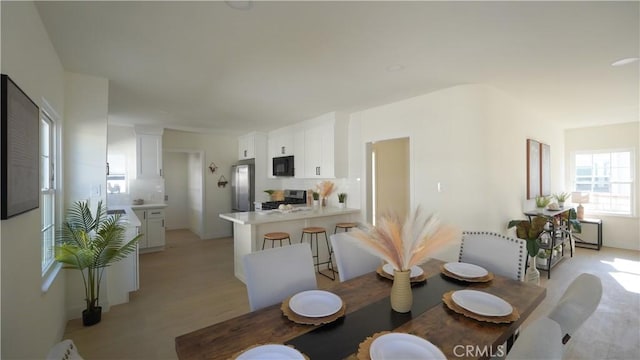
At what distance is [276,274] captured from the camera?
1.73m

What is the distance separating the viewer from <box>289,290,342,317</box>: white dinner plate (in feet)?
4.58

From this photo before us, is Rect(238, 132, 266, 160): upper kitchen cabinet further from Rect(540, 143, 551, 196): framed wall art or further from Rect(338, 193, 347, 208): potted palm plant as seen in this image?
Rect(540, 143, 551, 196): framed wall art

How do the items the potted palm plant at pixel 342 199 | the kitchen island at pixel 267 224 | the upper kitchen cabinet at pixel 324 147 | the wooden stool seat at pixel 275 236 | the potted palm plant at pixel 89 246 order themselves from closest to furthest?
the potted palm plant at pixel 89 246 < the wooden stool seat at pixel 275 236 < the kitchen island at pixel 267 224 < the upper kitchen cabinet at pixel 324 147 < the potted palm plant at pixel 342 199

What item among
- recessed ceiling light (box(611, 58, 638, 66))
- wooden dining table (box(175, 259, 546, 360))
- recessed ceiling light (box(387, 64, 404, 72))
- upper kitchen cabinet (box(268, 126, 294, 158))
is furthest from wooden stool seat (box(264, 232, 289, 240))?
recessed ceiling light (box(611, 58, 638, 66))

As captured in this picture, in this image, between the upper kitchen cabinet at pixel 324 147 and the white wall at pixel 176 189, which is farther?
the white wall at pixel 176 189

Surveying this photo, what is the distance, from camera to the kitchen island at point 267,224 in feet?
11.9

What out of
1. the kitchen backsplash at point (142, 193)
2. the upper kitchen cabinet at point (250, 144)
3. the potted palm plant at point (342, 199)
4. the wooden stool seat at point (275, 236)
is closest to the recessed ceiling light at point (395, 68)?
the wooden stool seat at point (275, 236)

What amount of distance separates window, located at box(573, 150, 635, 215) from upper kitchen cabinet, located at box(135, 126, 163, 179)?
8.75 meters

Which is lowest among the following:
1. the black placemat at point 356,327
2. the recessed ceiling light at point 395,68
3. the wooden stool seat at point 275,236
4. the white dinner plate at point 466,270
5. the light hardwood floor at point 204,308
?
the light hardwood floor at point 204,308

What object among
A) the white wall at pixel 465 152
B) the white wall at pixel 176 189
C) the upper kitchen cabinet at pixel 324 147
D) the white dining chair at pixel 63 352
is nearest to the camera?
the white dining chair at pixel 63 352

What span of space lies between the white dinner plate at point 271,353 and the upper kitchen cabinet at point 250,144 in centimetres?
556

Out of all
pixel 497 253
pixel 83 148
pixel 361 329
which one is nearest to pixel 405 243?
pixel 361 329

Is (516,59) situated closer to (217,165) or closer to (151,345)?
(151,345)

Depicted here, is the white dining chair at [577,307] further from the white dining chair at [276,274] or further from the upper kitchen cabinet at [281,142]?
the upper kitchen cabinet at [281,142]
